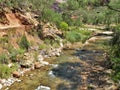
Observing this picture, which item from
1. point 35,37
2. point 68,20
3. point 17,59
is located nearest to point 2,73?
point 17,59

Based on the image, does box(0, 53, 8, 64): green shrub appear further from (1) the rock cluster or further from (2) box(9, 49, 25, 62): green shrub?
(1) the rock cluster

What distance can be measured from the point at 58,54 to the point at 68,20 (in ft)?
83.3

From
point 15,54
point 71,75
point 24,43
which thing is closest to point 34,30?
point 24,43

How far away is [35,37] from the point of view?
35.8 metres

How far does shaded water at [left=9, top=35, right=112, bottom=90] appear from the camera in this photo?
2072 cm

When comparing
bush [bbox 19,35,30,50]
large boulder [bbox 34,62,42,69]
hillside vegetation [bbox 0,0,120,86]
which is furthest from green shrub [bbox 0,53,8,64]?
bush [bbox 19,35,30,50]

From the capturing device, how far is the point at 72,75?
23.8m

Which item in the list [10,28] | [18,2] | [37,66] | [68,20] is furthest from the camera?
[68,20]

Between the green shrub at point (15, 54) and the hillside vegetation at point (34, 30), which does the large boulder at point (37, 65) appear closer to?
the hillside vegetation at point (34, 30)

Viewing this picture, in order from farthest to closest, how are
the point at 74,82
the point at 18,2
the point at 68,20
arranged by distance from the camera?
the point at 68,20
the point at 18,2
the point at 74,82

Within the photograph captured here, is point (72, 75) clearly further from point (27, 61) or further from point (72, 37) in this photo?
point (72, 37)

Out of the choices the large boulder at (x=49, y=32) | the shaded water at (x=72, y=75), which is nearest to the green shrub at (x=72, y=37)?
the large boulder at (x=49, y=32)

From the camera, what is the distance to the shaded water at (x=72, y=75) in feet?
68.0

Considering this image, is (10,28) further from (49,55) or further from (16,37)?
(49,55)
